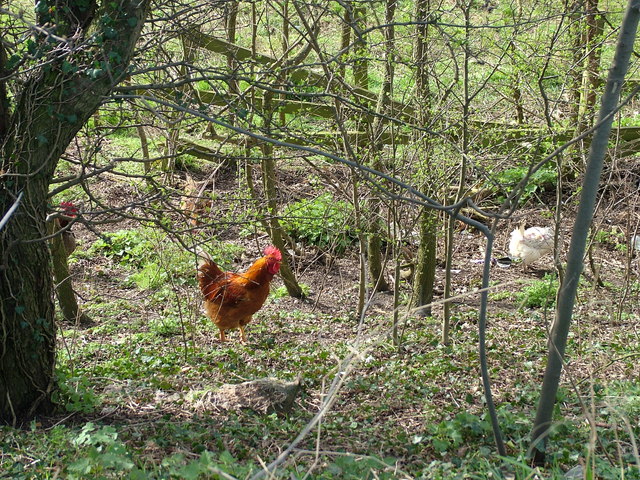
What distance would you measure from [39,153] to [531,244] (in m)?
6.96

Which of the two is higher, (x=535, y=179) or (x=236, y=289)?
(x=535, y=179)

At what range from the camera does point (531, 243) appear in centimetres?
922

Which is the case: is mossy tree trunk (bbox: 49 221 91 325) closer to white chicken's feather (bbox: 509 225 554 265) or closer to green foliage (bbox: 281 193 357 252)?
green foliage (bbox: 281 193 357 252)

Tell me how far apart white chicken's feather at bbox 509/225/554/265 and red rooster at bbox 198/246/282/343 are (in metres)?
4.00

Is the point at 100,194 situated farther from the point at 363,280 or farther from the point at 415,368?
the point at 415,368

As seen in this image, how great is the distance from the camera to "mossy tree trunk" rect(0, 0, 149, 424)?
394 cm

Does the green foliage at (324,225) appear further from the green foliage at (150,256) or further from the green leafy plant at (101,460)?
the green leafy plant at (101,460)

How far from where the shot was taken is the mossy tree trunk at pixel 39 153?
12.9ft

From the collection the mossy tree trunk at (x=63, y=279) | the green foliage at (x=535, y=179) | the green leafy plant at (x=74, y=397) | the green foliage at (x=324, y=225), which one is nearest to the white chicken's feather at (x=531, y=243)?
the green foliage at (x=535, y=179)

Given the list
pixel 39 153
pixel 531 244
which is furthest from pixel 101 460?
pixel 531 244

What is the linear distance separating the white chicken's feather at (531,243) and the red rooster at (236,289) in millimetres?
4002

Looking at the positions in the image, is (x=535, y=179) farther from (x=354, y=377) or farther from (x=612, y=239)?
(x=354, y=377)

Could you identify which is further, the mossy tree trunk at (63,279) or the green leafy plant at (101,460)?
the mossy tree trunk at (63,279)

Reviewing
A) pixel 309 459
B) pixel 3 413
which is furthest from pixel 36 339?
pixel 309 459
